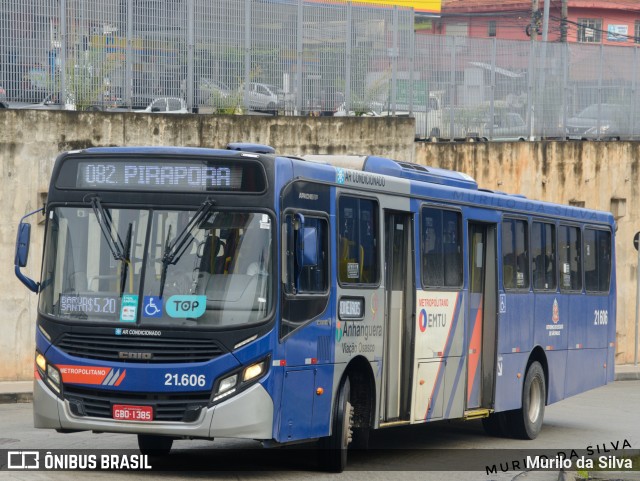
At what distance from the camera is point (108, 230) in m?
10.8

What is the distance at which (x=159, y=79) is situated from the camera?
22594 mm

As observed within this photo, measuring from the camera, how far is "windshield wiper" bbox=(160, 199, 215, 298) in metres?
10.6

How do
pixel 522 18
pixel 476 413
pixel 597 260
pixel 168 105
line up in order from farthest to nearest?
pixel 522 18, pixel 168 105, pixel 597 260, pixel 476 413

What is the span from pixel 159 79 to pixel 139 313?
12.6 metres

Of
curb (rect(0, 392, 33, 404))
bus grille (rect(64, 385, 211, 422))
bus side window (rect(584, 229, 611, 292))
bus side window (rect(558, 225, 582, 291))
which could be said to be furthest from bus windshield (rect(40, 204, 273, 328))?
bus side window (rect(584, 229, 611, 292))

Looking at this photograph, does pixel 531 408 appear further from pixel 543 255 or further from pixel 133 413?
pixel 133 413

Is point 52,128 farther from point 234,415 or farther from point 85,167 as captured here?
point 234,415

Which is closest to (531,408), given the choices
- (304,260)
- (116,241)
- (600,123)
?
(304,260)

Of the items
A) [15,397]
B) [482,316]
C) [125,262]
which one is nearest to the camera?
[125,262]

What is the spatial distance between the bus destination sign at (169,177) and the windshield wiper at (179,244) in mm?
253

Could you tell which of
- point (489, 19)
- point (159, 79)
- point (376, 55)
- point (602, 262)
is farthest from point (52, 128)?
point (489, 19)

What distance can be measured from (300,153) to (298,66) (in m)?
2.05

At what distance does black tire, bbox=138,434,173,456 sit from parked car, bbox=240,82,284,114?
12.0 m

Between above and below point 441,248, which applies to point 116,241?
above
